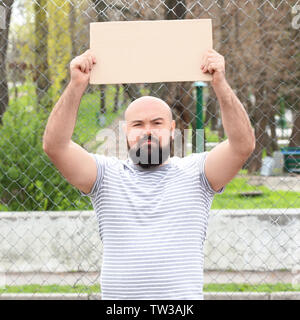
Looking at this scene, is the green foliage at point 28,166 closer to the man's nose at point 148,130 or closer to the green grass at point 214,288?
the green grass at point 214,288

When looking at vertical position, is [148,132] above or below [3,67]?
below

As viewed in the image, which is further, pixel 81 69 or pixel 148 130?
pixel 148 130

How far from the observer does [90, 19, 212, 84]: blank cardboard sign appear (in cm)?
191

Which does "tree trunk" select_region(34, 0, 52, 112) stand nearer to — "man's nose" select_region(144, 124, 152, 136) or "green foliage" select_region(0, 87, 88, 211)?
"green foliage" select_region(0, 87, 88, 211)

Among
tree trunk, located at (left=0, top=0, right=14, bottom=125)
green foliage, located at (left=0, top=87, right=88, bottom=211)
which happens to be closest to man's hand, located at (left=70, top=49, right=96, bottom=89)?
tree trunk, located at (left=0, top=0, right=14, bottom=125)

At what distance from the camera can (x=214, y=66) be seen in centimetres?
183

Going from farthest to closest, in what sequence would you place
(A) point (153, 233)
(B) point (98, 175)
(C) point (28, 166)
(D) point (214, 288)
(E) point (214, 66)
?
1. (C) point (28, 166)
2. (D) point (214, 288)
3. (B) point (98, 175)
4. (A) point (153, 233)
5. (E) point (214, 66)

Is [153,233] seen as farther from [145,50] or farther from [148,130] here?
[145,50]

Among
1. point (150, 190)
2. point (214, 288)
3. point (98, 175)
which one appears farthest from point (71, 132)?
point (214, 288)

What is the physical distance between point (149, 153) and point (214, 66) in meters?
0.41

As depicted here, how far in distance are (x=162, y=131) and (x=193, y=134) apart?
2561 mm

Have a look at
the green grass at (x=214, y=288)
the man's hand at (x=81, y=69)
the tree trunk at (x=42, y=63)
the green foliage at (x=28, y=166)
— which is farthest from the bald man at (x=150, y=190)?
the green foliage at (x=28, y=166)

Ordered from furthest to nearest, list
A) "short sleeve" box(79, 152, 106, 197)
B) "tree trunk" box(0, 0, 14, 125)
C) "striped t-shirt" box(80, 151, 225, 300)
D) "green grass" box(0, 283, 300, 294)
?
1. "tree trunk" box(0, 0, 14, 125)
2. "green grass" box(0, 283, 300, 294)
3. "short sleeve" box(79, 152, 106, 197)
4. "striped t-shirt" box(80, 151, 225, 300)

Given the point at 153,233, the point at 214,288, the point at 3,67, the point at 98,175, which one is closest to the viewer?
the point at 153,233
